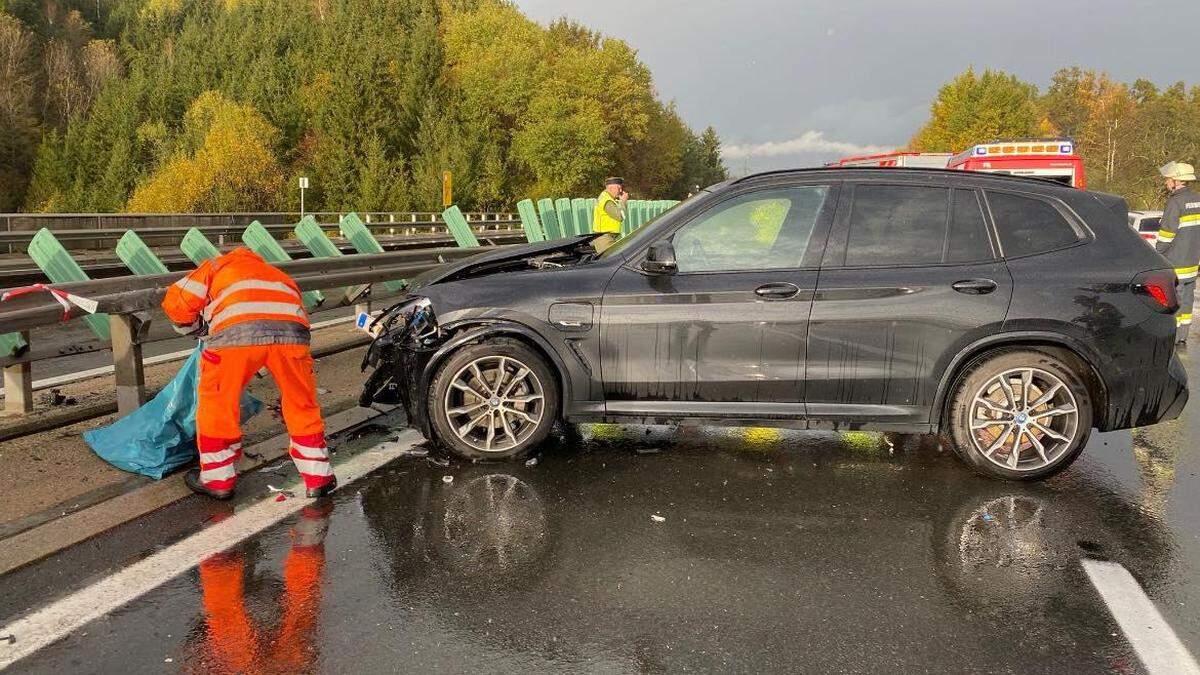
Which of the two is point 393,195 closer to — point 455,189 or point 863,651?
point 455,189

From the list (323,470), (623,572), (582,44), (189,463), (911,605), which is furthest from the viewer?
(582,44)

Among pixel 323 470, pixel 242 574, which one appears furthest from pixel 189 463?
pixel 242 574

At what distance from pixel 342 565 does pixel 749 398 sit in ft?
7.83

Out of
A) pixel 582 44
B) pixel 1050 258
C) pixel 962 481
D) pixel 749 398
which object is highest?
pixel 582 44

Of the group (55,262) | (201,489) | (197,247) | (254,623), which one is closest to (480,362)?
(201,489)

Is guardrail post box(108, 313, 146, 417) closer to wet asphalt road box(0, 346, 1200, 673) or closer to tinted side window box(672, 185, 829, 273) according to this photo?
wet asphalt road box(0, 346, 1200, 673)

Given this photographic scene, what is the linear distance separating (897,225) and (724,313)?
1.11m

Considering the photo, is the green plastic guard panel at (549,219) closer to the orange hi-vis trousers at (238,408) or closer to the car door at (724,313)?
the car door at (724,313)

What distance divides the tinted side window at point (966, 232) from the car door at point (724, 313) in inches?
26.8

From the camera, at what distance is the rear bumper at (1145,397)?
5.10m

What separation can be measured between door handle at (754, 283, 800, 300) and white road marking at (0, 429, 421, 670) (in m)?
2.44

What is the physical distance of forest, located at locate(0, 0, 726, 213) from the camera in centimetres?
6888

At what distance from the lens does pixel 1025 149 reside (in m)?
18.0

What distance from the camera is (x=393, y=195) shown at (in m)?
66.7
